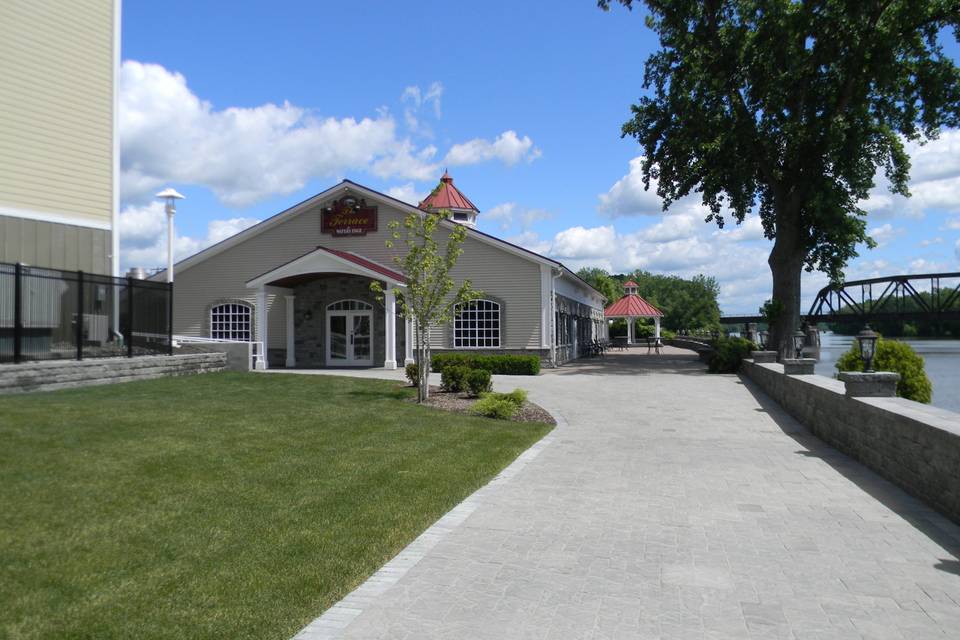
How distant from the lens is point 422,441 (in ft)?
33.6

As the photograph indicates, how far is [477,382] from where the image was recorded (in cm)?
1570

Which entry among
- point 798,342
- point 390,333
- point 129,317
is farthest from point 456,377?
point 390,333

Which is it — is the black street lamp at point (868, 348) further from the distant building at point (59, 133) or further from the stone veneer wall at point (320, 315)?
the stone veneer wall at point (320, 315)

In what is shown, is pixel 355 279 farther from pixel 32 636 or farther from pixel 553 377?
pixel 32 636

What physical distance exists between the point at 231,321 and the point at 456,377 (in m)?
15.1

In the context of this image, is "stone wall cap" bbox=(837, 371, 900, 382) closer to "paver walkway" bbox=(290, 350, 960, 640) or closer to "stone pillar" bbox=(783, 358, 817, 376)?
"paver walkway" bbox=(290, 350, 960, 640)

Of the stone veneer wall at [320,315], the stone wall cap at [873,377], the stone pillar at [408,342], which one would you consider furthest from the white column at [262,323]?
the stone wall cap at [873,377]

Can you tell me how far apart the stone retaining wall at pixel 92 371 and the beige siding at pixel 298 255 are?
10383 millimetres

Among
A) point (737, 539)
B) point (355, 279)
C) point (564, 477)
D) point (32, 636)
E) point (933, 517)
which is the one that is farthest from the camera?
point (355, 279)

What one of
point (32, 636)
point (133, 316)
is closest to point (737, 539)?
point (32, 636)

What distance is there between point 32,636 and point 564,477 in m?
5.58

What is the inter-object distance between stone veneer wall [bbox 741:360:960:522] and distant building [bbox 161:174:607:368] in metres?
14.2

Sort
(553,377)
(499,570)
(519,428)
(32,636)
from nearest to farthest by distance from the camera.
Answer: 1. (32,636)
2. (499,570)
3. (519,428)
4. (553,377)

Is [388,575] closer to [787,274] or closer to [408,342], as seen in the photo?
[408,342]
